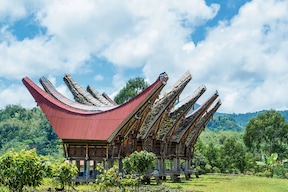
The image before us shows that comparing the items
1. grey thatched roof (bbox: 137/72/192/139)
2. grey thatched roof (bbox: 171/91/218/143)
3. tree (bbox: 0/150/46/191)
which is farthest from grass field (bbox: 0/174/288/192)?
tree (bbox: 0/150/46/191)

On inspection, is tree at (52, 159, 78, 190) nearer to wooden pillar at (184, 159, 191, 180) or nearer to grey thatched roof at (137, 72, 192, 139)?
grey thatched roof at (137, 72, 192, 139)

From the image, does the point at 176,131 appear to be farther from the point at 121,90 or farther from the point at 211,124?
the point at 211,124

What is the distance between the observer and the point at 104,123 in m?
20.0

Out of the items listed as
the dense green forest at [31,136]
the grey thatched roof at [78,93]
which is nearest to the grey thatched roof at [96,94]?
the grey thatched roof at [78,93]

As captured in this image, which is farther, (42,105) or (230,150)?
(230,150)

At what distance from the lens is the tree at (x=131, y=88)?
4103 cm

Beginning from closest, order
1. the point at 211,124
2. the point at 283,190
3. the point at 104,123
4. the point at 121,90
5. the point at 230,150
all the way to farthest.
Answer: the point at 104,123, the point at 283,190, the point at 230,150, the point at 121,90, the point at 211,124

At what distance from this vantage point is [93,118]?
2058 cm

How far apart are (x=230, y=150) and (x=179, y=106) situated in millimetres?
13921

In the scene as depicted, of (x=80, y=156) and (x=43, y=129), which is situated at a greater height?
(x=43, y=129)

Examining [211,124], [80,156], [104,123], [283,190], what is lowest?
[283,190]

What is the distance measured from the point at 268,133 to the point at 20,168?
Result: 1342 inches

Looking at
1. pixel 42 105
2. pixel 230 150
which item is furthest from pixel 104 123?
pixel 230 150

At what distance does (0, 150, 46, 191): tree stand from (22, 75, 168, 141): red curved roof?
9.63m
